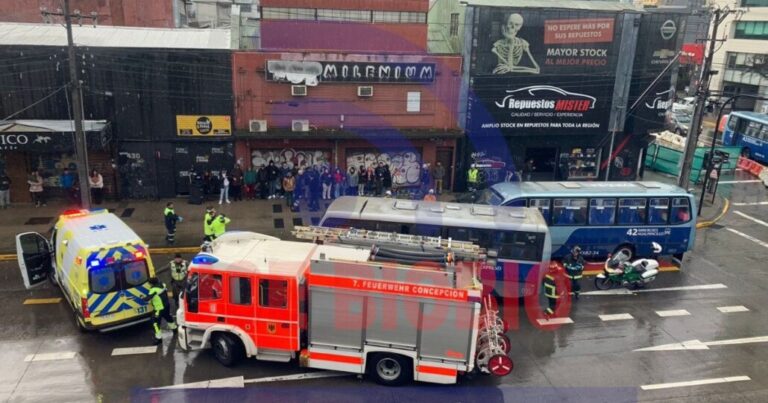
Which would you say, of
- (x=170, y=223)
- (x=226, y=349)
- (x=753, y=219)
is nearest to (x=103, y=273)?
(x=226, y=349)

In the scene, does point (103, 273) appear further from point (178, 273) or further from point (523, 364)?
point (523, 364)

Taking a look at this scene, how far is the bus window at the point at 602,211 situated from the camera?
18.3 metres

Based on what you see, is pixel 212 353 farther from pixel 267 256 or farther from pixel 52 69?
pixel 52 69

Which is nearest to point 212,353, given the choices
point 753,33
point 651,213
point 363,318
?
point 363,318

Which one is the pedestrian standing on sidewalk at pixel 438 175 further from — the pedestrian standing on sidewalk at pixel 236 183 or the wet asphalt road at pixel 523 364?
the wet asphalt road at pixel 523 364

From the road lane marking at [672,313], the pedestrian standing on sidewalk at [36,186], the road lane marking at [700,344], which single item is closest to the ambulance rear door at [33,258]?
the pedestrian standing on sidewalk at [36,186]

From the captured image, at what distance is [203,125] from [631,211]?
16.3 metres

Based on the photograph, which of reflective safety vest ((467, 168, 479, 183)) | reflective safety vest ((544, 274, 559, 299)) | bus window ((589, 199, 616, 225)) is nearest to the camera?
reflective safety vest ((544, 274, 559, 299))

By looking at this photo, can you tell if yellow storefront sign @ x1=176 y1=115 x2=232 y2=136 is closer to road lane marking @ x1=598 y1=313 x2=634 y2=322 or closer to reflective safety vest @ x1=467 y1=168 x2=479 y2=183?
reflective safety vest @ x1=467 y1=168 x2=479 y2=183

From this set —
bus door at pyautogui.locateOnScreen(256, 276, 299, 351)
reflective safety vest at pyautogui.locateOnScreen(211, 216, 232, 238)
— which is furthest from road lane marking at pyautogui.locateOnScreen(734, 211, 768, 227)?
reflective safety vest at pyautogui.locateOnScreen(211, 216, 232, 238)

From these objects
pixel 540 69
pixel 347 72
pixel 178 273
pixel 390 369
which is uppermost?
pixel 540 69

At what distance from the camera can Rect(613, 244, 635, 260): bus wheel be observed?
18.9 m

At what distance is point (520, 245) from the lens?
50.1 ft

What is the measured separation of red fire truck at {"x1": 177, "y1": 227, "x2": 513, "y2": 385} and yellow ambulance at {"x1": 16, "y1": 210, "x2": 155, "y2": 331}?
182 cm
